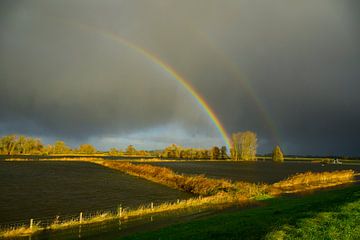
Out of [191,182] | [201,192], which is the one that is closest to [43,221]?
[201,192]

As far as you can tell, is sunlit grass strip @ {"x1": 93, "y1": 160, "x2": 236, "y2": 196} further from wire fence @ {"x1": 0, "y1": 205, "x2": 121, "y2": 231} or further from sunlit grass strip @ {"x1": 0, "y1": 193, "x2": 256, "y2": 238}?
wire fence @ {"x1": 0, "y1": 205, "x2": 121, "y2": 231}

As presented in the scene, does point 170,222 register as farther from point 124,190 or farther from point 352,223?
point 124,190

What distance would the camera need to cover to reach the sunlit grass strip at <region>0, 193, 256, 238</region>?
27.4 metres

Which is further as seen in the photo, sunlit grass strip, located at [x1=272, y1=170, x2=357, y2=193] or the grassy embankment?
sunlit grass strip, located at [x1=272, y1=170, x2=357, y2=193]

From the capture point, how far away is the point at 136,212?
3688cm

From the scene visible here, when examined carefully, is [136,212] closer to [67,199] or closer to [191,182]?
[67,199]

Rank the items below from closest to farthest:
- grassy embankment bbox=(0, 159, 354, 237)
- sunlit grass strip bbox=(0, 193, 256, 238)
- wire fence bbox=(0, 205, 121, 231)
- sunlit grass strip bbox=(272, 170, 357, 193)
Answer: sunlit grass strip bbox=(0, 193, 256, 238), wire fence bbox=(0, 205, 121, 231), grassy embankment bbox=(0, 159, 354, 237), sunlit grass strip bbox=(272, 170, 357, 193)

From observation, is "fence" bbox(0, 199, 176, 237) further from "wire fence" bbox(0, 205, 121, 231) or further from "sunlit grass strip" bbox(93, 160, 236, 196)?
"sunlit grass strip" bbox(93, 160, 236, 196)

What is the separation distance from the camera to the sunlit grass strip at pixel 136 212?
27.4 meters

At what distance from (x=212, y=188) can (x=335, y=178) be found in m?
61.9

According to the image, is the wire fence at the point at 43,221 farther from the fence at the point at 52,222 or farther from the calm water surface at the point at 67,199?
the calm water surface at the point at 67,199

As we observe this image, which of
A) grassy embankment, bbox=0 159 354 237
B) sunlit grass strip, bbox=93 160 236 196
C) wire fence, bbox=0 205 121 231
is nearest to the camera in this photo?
wire fence, bbox=0 205 121 231

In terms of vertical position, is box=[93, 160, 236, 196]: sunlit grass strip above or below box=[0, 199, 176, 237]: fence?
above

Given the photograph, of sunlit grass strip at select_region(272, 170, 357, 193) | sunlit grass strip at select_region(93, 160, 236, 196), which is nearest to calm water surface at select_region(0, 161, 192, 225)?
sunlit grass strip at select_region(93, 160, 236, 196)
